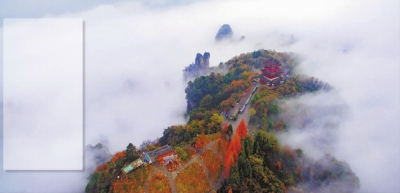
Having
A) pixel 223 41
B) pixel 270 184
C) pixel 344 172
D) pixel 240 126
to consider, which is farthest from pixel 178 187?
pixel 223 41

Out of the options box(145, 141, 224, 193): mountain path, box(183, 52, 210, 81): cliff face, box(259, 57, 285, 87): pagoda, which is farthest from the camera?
box(183, 52, 210, 81): cliff face

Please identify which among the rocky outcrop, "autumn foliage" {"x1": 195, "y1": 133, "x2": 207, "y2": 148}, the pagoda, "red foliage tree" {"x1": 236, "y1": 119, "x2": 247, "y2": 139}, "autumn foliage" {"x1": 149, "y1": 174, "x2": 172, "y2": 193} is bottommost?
"autumn foliage" {"x1": 149, "y1": 174, "x2": 172, "y2": 193}

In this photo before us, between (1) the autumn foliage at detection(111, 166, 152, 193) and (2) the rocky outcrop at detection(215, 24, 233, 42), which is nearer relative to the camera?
(1) the autumn foliage at detection(111, 166, 152, 193)

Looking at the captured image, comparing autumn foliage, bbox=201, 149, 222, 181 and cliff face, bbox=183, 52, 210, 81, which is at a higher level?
cliff face, bbox=183, 52, 210, 81

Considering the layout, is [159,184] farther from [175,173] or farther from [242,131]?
[242,131]

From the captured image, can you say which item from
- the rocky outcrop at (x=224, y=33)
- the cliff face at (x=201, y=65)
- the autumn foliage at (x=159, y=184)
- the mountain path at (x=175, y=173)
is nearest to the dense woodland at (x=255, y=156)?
the mountain path at (x=175, y=173)

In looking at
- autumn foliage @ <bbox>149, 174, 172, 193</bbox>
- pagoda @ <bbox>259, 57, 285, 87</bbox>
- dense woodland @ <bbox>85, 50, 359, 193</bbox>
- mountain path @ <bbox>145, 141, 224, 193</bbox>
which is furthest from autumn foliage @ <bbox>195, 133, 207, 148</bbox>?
pagoda @ <bbox>259, 57, 285, 87</bbox>

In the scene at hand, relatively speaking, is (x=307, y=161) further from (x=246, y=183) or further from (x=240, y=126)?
(x=246, y=183)

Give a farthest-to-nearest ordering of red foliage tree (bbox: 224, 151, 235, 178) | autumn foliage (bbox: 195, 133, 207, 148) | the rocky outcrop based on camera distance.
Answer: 1. the rocky outcrop
2. autumn foliage (bbox: 195, 133, 207, 148)
3. red foliage tree (bbox: 224, 151, 235, 178)

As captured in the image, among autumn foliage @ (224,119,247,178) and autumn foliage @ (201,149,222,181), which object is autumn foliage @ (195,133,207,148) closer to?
autumn foliage @ (201,149,222,181)

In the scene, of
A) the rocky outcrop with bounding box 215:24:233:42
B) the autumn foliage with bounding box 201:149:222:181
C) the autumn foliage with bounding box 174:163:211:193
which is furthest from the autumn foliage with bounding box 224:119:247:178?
the rocky outcrop with bounding box 215:24:233:42
